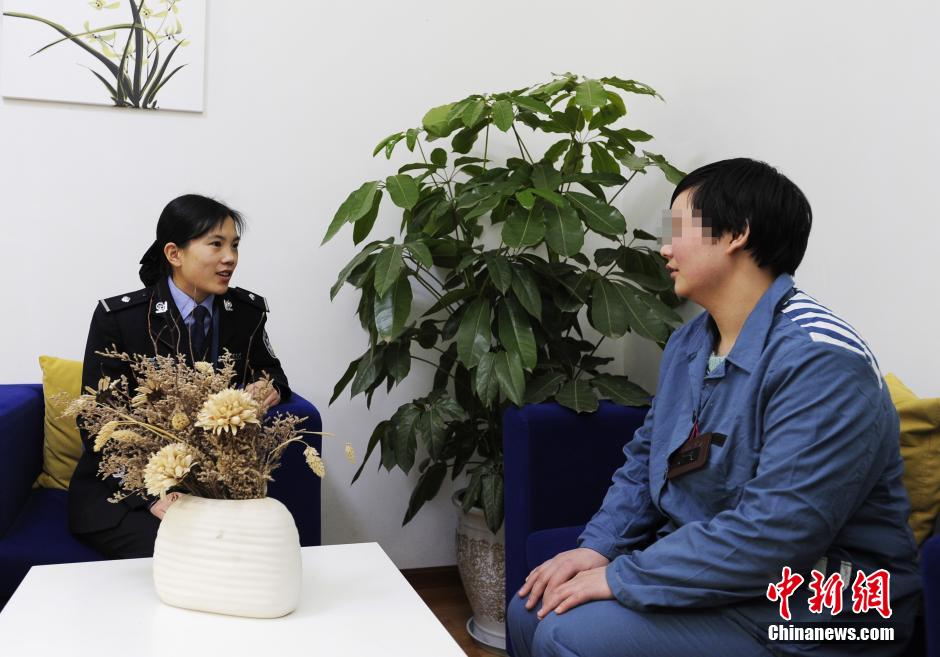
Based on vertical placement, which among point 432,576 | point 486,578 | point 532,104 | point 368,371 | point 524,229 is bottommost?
point 432,576

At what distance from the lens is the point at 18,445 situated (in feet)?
7.34

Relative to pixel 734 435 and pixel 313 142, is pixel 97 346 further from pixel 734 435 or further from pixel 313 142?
pixel 734 435

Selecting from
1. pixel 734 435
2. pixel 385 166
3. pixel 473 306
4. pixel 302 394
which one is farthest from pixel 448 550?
pixel 734 435

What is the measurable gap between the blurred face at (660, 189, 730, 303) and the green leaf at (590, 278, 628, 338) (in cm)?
73

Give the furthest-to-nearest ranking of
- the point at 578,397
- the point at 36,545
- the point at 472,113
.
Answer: the point at 472,113
the point at 578,397
the point at 36,545

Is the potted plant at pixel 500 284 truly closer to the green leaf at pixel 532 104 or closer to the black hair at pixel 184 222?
the green leaf at pixel 532 104

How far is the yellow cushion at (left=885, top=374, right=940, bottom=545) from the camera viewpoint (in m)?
1.49

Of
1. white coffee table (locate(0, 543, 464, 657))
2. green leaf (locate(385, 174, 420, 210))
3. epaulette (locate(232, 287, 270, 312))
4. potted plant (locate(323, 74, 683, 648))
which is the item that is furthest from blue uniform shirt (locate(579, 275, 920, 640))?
epaulette (locate(232, 287, 270, 312))

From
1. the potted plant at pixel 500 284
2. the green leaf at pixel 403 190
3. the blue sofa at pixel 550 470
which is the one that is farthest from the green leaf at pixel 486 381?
the green leaf at pixel 403 190

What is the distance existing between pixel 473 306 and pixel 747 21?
3.60 ft

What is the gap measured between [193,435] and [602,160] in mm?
1709

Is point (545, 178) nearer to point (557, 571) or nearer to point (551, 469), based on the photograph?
point (551, 469)

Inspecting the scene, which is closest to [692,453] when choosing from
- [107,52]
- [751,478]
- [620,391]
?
[751,478]

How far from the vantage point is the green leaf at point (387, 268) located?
2316 millimetres
